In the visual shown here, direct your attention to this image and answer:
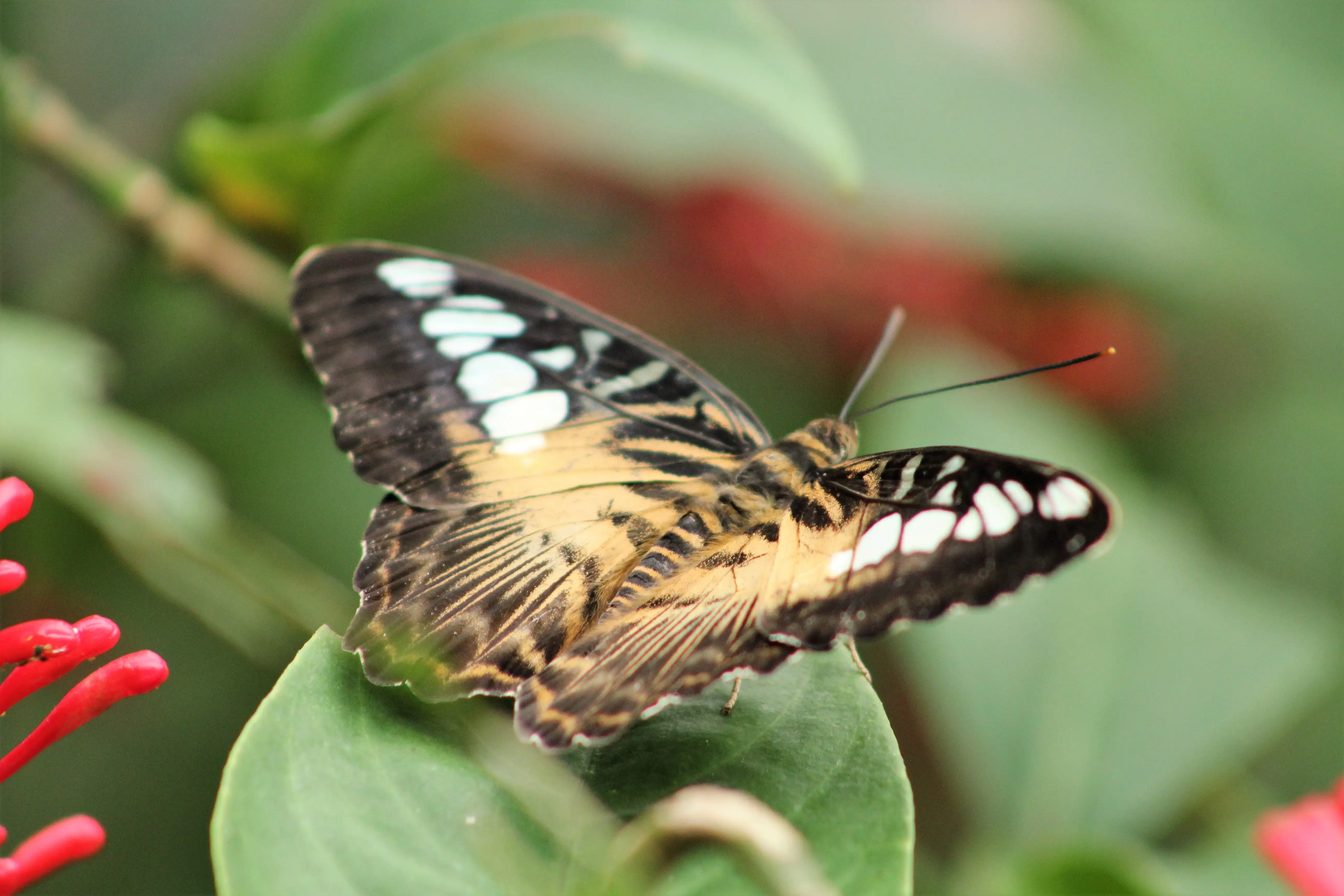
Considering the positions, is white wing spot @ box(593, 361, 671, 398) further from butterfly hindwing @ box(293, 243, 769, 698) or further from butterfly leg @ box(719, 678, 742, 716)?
butterfly leg @ box(719, 678, 742, 716)

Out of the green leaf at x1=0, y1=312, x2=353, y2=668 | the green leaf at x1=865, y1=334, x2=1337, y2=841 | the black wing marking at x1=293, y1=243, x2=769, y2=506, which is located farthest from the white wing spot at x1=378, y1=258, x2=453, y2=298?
the green leaf at x1=865, y1=334, x2=1337, y2=841

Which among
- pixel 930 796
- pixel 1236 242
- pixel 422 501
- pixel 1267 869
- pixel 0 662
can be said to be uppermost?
pixel 0 662

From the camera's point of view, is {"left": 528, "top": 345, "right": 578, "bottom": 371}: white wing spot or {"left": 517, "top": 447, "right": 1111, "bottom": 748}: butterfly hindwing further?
{"left": 528, "top": 345, "right": 578, "bottom": 371}: white wing spot

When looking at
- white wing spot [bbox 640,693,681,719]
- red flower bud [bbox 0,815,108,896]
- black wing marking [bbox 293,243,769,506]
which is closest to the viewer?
red flower bud [bbox 0,815,108,896]

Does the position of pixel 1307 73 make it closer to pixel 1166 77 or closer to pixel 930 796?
pixel 1166 77

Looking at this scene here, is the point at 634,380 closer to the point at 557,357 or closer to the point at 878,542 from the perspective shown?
the point at 557,357

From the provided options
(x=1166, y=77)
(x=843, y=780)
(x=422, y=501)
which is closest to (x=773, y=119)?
(x=422, y=501)

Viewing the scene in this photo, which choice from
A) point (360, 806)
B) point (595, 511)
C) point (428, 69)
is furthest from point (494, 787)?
point (428, 69)

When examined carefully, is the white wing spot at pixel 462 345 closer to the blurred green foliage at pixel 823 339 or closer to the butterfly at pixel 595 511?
the butterfly at pixel 595 511
